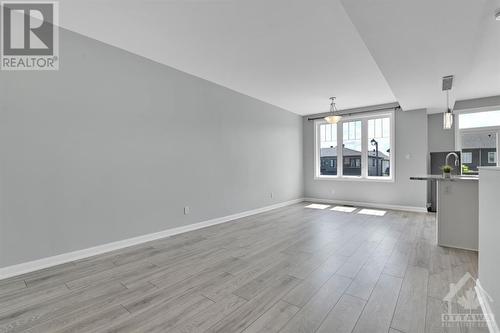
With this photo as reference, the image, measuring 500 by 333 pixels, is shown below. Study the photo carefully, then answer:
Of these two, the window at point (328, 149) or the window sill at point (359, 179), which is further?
the window at point (328, 149)

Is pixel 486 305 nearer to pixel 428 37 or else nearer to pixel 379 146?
pixel 428 37

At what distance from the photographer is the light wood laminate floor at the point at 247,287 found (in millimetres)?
1733

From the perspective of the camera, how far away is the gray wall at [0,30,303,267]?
102 inches

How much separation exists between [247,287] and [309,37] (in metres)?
3.07

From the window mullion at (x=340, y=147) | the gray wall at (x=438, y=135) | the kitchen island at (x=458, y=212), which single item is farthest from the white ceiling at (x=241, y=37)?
the gray wall at (x=438, y=135)

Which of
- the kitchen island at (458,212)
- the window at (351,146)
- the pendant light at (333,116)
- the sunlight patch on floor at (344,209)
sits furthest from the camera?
the window at (351,146)

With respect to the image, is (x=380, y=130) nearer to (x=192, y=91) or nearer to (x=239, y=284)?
(x=192, y=91)

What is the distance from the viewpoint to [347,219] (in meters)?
4.95

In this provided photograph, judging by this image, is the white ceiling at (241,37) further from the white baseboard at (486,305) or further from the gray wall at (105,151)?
the white baseboard at (486,305)

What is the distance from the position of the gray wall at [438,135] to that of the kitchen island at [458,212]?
320 centimetres

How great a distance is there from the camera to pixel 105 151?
318 cm

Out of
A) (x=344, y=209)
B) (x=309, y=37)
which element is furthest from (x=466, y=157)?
(x=309, y=37)

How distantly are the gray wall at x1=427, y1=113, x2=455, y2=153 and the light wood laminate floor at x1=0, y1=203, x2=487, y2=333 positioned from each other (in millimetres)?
3368

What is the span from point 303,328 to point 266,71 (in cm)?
380
